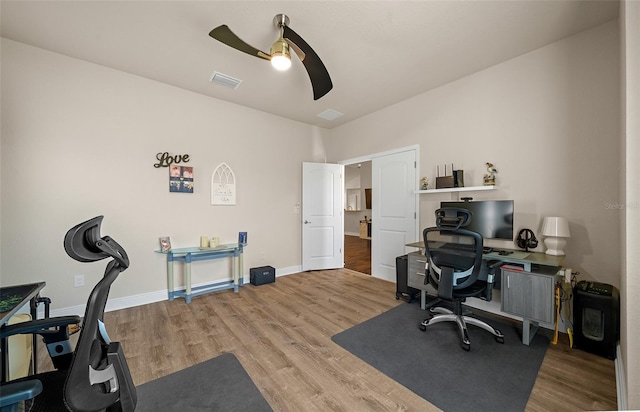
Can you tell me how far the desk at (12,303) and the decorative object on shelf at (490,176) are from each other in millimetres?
3973

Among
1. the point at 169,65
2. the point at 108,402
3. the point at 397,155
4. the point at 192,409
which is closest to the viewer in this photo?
the point at 108,402

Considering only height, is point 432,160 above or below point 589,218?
above

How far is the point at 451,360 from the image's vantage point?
2.07 meters

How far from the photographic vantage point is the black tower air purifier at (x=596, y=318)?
2.03 metres

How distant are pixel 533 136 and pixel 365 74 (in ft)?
6.59

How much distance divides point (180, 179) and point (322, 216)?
8.36 feet

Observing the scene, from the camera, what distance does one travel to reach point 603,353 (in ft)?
6.81

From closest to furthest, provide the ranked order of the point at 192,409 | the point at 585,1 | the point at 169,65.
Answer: the point at 192,409 → the point at 585,1 → the point at 169,65

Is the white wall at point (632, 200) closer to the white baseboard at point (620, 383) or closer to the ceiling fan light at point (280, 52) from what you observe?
the white baseboard at point (620, 383)

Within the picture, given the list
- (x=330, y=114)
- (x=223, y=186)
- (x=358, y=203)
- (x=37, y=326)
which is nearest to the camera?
(x=37, y=326)

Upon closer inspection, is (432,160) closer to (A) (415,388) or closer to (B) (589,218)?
(B) (589,218)

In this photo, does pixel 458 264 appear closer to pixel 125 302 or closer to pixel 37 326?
pixel 37 326

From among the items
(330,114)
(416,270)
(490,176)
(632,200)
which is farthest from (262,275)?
(632,200)

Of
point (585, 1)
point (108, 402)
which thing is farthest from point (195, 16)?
point (585, 1)
